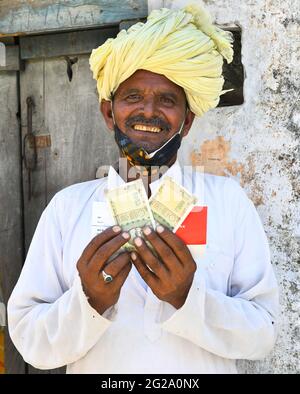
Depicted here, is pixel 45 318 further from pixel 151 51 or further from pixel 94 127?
pixel 94 127

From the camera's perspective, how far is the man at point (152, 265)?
2.45m

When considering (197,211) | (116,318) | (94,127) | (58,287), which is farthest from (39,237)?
(94,127)

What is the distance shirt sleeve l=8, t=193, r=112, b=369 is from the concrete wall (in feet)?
3.51

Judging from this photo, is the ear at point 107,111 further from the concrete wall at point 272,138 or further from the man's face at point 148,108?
the concrete wall at point 272,138

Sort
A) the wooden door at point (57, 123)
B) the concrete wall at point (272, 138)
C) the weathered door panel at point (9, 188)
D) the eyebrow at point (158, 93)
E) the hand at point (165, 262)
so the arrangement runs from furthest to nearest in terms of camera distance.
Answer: the weathered door panel at point (9, 188), the wooden door at point (57, 123), the concrete wall at point (272, 138), the eyebrow at point (158, 93), the hand at point (165, 262)

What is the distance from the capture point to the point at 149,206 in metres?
2.47

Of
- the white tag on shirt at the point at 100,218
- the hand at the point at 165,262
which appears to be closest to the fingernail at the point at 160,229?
the hand at the point at 165,262

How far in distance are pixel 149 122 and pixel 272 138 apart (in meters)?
0.87

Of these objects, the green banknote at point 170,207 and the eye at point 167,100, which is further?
the eye at point 167,100

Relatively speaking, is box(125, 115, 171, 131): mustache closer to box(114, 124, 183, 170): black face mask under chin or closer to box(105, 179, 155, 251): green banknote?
box(114, 124, 183, 170): black face mask under chin

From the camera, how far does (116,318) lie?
8.79 ft

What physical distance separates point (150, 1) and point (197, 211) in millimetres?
1444

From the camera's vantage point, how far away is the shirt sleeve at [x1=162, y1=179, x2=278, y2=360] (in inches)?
98.1
